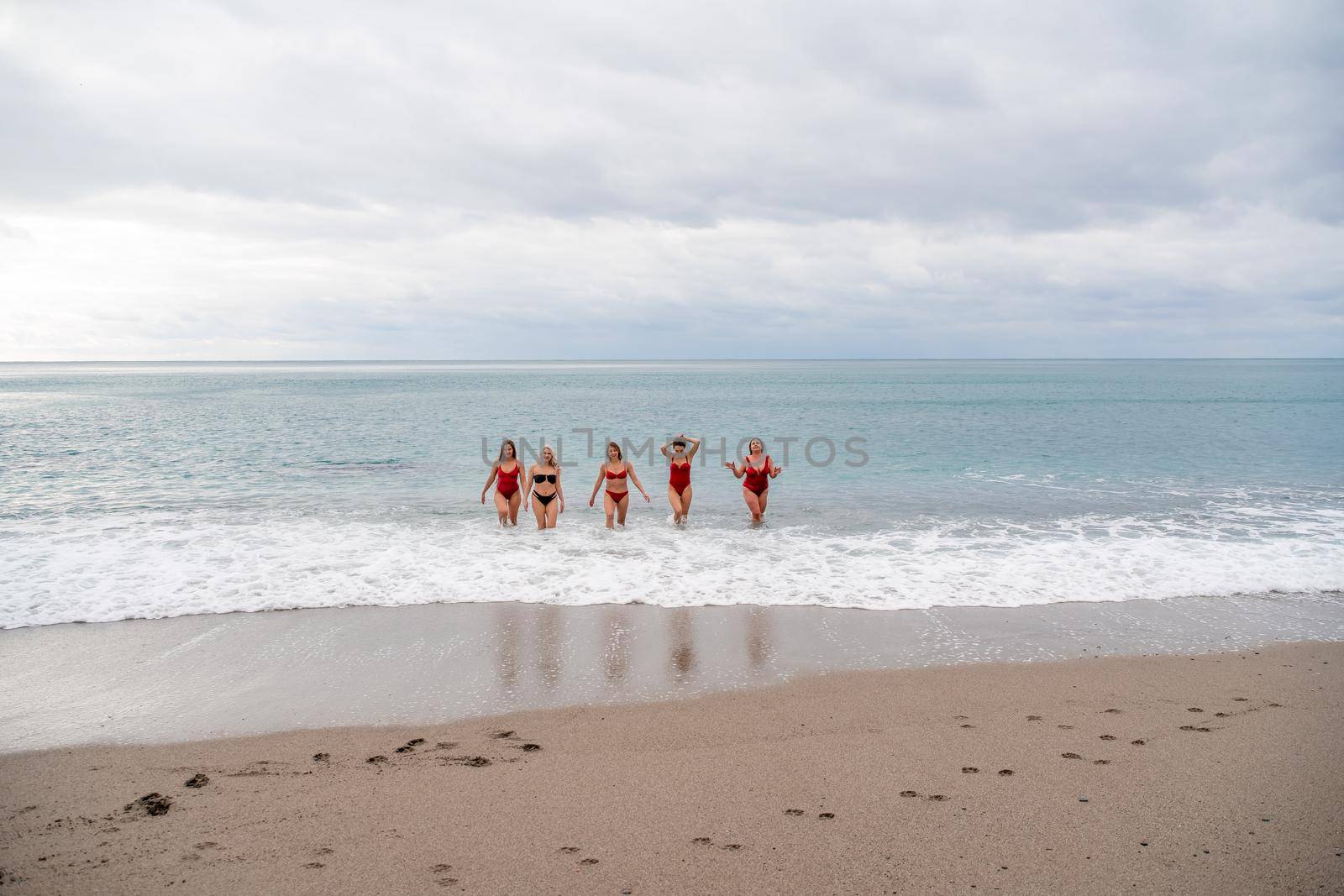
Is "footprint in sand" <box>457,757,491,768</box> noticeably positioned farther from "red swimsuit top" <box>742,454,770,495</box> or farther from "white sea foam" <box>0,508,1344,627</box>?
"red swimsuit top" <box>742,454,770,495</box>

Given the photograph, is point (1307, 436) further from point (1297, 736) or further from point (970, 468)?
point (1297, 736)

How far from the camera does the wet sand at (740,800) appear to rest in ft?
11.9

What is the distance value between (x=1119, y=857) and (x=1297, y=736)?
251 cm

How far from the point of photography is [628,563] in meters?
10.3

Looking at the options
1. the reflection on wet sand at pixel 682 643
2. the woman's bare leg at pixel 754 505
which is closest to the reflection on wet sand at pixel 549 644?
the reflection on wet sand at pixel 682 643

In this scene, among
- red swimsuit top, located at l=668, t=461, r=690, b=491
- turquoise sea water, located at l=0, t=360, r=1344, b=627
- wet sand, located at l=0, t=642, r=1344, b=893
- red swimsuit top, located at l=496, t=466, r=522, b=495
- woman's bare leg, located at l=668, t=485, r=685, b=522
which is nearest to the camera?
wet sand, located at l=0, t=642, r=1344, b=893

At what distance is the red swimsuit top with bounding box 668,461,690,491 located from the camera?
1324 centimetres

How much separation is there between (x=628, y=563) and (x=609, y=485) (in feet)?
8.73

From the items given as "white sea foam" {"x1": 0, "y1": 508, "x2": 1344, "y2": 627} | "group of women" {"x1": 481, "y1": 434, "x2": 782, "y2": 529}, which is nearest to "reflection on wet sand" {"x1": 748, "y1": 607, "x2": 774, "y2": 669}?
"white sea foam" {"x1": 0, "y1": 508, "x2": 1344, "y2": 627}

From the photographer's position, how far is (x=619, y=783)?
14.8 ft

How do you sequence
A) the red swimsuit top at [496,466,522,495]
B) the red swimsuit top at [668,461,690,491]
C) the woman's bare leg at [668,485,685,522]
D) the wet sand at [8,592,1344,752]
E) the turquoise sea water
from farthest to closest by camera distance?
the red swimsuit top at [668,461,690,491] → the woman's bare leg at [668,485,685,522] → the red swimsuit top at [496,466,522,495] → the turquoise sea water → the wet sand at [8,592,1344,752]

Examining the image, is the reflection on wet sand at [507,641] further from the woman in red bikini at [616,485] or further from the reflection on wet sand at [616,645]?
the woman in red bikini at [616,485]

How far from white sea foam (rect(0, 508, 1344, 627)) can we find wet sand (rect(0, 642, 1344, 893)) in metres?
3.21

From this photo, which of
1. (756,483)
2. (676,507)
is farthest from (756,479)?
(676,507)
